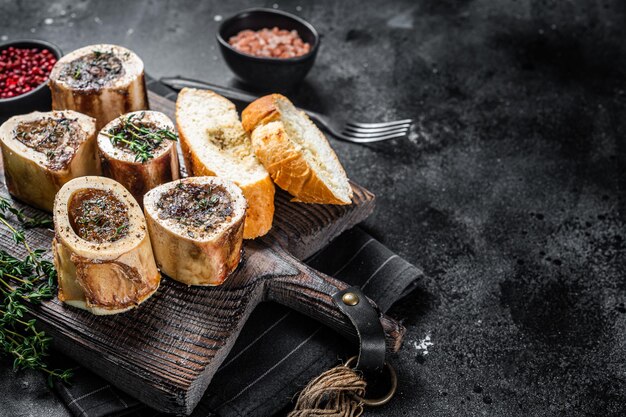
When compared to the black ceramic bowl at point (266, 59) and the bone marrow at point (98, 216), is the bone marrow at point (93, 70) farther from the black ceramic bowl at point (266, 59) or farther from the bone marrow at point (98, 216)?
the black ceramic bowl at point (266, 59)

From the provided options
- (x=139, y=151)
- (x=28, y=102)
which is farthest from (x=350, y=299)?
(x=28, y=102)

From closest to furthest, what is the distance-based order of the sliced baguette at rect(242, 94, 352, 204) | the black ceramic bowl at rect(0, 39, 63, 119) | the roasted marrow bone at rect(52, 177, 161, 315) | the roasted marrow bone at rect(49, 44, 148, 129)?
1. the roasted marrow bone at rect(52, 177, 161, 315)
2. the sliced baguette at rect(242, 94, 352, 204)
3. the roasted marrow bone at rect(49, 44, 148, 129)
4. the black ceramic bowl at rect(0, 39, 63, 119)

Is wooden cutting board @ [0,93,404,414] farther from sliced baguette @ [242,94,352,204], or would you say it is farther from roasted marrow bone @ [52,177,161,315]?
sliced baguette @ [242,94,352,204]

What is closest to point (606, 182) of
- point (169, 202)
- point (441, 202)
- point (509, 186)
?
point (509, 186)

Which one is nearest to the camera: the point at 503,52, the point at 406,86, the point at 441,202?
the point at 441,202

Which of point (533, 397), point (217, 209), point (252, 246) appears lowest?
point (533, 397)

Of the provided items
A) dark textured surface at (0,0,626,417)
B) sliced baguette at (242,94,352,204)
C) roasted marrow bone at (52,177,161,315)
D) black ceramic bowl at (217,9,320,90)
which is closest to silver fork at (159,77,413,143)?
dark textured surface at (0,0,626,417)

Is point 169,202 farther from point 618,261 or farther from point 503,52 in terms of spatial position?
point 503,52
